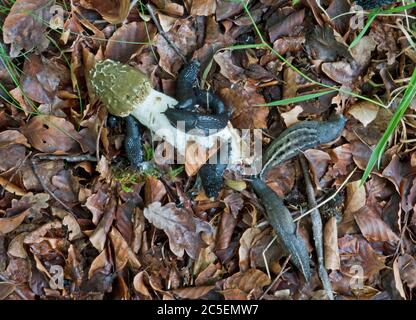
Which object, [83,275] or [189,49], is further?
[189,49]

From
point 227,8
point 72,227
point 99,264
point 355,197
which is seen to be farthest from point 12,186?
point 355,197

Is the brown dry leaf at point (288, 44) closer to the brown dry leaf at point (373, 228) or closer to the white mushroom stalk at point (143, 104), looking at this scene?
the white mushroom stalk at point (143, 104)

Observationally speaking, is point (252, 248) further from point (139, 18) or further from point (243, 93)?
point (139, 18)

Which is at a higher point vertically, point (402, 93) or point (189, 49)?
point (189, 49)

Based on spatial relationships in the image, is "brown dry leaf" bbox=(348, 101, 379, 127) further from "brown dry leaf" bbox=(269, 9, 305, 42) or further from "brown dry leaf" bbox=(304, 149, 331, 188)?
"brown dry leaf" bbox=(269, 9, 305, 42)

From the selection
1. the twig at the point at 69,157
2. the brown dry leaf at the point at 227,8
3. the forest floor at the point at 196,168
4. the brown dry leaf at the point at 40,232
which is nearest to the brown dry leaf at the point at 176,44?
the forest floor at the point at 196,168

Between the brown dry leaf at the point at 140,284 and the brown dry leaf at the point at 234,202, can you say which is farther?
the brown dry leaf at the point at 234,202

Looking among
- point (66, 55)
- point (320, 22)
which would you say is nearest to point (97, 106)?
point (66, 55)
